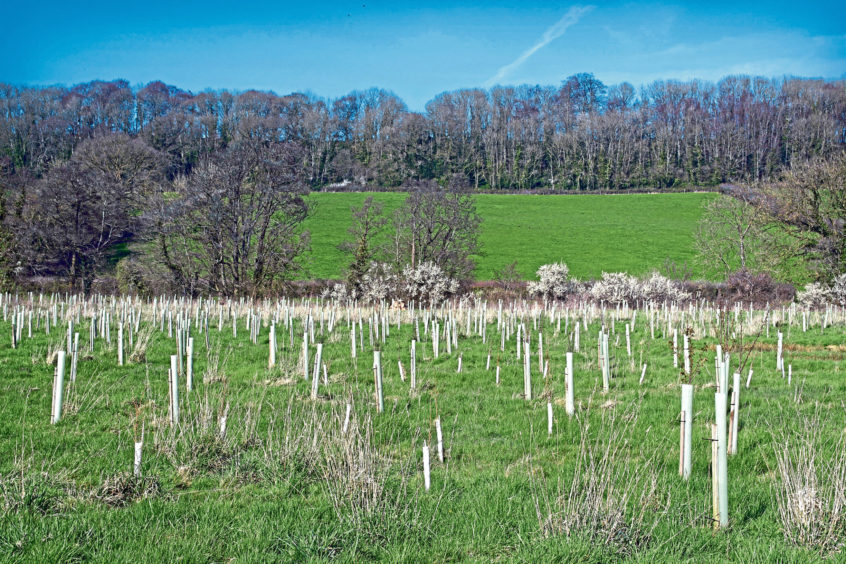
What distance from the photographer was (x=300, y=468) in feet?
17.7

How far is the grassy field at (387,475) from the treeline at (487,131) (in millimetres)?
65616

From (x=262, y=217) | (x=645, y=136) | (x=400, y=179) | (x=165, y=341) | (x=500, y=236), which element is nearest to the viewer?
(x=165, y=341)

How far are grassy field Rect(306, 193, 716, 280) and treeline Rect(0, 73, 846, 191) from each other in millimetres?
11103

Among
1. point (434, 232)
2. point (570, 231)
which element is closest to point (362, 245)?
point (434, 232)

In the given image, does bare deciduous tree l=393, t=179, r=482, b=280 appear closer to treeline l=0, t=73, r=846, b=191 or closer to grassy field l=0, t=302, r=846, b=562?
grassy field l=0, t=302, r=846, b=562

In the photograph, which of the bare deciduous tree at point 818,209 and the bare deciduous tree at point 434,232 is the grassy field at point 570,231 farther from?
the bare deciduous tree at point 818,209

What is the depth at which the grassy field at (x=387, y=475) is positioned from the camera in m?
3.97

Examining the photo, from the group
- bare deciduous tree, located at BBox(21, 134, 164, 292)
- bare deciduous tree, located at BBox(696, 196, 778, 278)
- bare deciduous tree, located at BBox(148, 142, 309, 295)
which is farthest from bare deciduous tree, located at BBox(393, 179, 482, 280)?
bare deciduous tree, located at BBox(21, 134, 164, 292)

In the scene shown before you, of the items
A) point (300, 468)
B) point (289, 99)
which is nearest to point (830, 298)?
point (300, 468)

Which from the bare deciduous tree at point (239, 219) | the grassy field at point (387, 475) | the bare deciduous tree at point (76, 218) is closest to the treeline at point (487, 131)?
the bare deciduous tree at point (76, 218)

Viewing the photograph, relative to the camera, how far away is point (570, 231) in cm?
5441

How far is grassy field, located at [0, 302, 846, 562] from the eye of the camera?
3969 millimetres

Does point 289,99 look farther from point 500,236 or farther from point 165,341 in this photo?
point 165,341

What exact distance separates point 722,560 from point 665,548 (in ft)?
1.14
